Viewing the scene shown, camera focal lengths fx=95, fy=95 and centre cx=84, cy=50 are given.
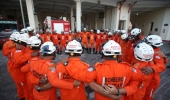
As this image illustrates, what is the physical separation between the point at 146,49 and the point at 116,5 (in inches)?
501

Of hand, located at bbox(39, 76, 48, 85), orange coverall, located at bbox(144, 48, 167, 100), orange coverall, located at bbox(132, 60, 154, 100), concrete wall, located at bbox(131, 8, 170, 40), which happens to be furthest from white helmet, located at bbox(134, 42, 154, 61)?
concrete wall, located at bbox(131, 8, 170, 40)

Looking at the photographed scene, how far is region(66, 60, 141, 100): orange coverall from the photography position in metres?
1.38

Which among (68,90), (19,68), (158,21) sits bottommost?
(68,90)

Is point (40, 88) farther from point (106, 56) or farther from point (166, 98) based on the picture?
point (166, 98)

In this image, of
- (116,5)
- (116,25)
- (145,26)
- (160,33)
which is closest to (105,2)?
(116,5)

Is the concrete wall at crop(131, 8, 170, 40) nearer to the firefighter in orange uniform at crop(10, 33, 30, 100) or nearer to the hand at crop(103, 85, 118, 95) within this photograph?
the hand at crop(103, 85, 118, 95)

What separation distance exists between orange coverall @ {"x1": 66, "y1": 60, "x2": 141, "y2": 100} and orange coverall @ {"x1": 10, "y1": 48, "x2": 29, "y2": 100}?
140 cm

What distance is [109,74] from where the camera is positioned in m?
1.37

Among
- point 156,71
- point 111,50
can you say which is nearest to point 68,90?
point 111,50

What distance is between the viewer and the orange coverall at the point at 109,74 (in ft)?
4.53

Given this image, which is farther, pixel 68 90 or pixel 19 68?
pixel 19 68

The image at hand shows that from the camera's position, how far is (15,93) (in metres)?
3.24

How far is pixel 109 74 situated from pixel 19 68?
7.68ft

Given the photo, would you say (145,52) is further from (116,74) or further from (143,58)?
(116,74)
